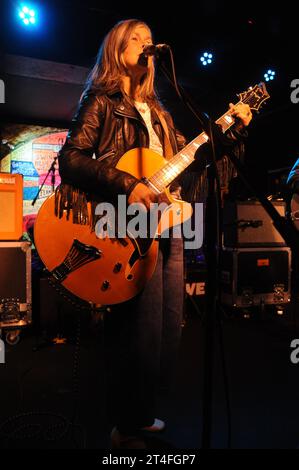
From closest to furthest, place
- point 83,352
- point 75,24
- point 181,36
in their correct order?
point 83,352 → point 75,24 → point 181,36

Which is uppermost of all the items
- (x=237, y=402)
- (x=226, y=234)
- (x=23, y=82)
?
(x=23, y=82)

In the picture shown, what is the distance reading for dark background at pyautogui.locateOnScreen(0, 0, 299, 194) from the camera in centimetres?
378

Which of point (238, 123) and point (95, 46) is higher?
point (95, 46)

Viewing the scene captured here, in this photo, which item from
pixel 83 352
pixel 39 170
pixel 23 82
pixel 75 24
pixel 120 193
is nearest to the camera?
pixel 120 193

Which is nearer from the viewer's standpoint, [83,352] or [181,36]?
[83,352]

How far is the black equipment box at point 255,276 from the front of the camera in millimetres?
4016

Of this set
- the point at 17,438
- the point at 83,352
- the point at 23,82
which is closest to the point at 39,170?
the point at 23,82

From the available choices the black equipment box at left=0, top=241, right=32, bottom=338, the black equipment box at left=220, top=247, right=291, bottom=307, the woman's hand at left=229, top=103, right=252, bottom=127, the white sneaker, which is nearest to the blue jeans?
the white sneaker

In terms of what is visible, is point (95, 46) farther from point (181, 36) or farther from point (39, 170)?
point (39, 170)

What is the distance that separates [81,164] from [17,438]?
50.8 inches

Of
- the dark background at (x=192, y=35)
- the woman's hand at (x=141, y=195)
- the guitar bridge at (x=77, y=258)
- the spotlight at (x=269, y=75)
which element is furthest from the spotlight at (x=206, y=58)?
the guitar bridge at (x=77, y=258)

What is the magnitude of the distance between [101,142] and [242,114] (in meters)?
0.64

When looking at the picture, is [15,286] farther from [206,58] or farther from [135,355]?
[206,58]
